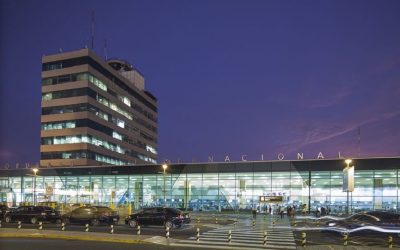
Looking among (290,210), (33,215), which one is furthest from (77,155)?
(33,215)

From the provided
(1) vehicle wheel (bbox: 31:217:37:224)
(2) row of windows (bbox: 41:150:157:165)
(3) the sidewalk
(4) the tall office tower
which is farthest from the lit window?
(3) the sidewalk

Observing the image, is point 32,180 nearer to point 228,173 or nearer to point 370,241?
point 228,173

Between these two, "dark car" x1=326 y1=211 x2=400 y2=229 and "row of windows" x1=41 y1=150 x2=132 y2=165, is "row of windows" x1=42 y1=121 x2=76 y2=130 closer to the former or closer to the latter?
"row of windows" x1=41 y1=150 x2=132 y2=165

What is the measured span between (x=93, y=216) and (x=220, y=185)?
31.0 m

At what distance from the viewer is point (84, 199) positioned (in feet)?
258

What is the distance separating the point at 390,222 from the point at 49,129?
312 ft

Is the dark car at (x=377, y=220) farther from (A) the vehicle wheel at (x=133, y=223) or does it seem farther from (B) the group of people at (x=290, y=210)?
(B) the group of people at (x=290, y=210)

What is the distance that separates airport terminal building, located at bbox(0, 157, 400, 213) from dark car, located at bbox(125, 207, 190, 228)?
59.3 ft

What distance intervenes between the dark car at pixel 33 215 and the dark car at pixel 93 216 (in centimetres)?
232

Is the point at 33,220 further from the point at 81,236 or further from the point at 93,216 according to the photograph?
the point at 81,236

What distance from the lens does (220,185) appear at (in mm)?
71312

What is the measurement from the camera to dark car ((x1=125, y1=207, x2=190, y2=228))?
135 feet

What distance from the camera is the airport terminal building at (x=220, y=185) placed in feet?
206

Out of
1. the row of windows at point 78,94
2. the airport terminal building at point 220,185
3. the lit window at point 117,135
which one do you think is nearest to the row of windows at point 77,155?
the lit window at point 117,135
